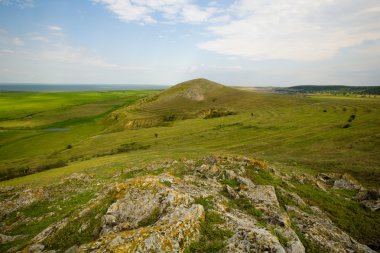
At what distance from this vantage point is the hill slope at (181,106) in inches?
3708

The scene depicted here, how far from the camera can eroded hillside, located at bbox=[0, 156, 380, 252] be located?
9430mm

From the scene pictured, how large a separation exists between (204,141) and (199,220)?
151 feet

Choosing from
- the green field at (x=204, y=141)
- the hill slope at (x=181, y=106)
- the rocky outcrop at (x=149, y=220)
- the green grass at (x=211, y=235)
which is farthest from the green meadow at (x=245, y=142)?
the rocky outcrop at (x=149, y=220)

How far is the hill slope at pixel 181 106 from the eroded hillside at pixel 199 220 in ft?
237

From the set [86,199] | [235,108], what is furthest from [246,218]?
[235,108]

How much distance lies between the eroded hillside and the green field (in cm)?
272

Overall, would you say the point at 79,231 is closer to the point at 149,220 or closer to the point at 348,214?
the point at 149,220

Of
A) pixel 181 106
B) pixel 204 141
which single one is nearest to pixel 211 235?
pixel 204 141

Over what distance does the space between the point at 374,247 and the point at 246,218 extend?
7.35m

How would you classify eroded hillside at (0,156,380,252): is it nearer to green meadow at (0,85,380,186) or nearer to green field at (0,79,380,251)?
green field at (0,79,380,251)

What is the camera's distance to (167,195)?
1230 cm

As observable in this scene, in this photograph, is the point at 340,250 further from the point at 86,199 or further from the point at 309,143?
the point at 309,143

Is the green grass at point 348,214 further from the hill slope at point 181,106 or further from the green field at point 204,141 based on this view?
the hill slope at point 181,106

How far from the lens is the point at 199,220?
35.3 ft
